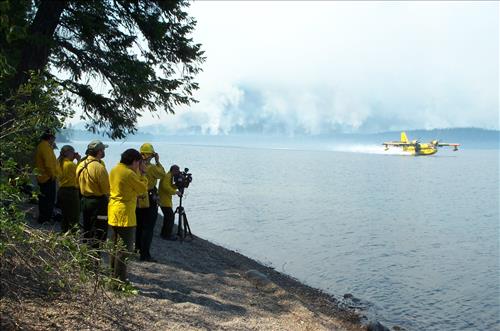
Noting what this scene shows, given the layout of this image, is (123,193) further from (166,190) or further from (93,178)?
(166,190)

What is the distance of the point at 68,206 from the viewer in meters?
8.62

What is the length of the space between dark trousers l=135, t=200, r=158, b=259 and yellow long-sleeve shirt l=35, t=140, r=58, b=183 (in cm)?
230

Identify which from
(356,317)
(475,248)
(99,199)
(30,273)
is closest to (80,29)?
(99,199)

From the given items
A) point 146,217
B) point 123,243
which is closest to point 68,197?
point 146,217

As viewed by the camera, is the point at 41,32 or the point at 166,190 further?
the point at 166,190

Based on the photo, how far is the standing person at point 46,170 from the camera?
30.1 feet

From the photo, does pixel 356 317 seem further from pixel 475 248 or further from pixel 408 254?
pixel 475 248

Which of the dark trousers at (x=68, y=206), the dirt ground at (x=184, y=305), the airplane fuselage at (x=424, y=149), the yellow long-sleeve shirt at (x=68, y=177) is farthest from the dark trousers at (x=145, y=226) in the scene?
the airplane fuselage at (x=424, y=149)

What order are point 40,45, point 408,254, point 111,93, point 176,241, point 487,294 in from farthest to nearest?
1. point 408,254
2. point 487,294
3. point 176,241
4. point 111,93
5. point 40,45

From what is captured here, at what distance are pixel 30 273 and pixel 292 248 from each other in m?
17.0

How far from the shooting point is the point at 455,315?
12781mm

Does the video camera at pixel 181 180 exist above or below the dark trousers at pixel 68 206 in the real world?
above

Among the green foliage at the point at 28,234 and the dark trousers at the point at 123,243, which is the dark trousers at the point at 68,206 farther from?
the green foliage at the point at 28,234

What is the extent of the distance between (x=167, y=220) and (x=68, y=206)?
12.7ft
